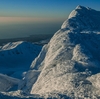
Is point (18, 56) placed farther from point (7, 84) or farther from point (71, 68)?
point (71, 68)

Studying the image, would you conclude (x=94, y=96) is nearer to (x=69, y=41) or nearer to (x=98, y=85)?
(x=98, y=85)

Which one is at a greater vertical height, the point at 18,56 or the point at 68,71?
the point at 68,71

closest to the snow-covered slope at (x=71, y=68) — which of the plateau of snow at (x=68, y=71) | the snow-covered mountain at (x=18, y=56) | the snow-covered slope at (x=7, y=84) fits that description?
the plateau of snow at (x=68, y=71)

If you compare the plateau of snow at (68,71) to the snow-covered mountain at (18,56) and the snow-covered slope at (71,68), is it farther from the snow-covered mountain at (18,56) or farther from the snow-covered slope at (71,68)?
the snow-covered mountain at (18,56)

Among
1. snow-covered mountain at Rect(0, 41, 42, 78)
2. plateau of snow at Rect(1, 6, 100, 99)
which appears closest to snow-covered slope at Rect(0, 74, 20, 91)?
plateau of snow at Rect(1, 6, 100, 99)

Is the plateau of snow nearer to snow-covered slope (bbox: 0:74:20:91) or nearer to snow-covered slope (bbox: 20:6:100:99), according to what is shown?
snow-covered slope (bbox: 20:6:100:99)

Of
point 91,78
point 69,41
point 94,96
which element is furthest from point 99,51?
point 94,96

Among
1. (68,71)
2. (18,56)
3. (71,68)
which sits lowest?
(18,56)

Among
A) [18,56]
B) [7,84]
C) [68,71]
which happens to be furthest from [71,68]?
[18,56]
